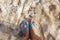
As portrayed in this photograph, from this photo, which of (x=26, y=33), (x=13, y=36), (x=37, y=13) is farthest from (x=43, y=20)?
(x=13, y=36)

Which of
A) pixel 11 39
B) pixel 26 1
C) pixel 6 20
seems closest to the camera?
pixel 11 39

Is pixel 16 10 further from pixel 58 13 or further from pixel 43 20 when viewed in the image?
pixel 58 13

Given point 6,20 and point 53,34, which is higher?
point 6,20

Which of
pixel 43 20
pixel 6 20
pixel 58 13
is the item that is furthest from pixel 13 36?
pixel 58 13

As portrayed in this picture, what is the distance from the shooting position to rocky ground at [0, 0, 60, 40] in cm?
148

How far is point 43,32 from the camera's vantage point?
147 cm

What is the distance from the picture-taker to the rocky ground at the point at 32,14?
1481 mm

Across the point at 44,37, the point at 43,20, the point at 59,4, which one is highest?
the point at 59,4

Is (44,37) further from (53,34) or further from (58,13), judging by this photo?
(58,13)

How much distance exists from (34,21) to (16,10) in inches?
9.0

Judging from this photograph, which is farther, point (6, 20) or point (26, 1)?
point (26, 1)

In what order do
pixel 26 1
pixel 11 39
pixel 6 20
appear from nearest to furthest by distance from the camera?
pixel 11 39 < pixel 6 20 < pixel 26 1

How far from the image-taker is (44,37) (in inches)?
56.2

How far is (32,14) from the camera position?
5.15ft
